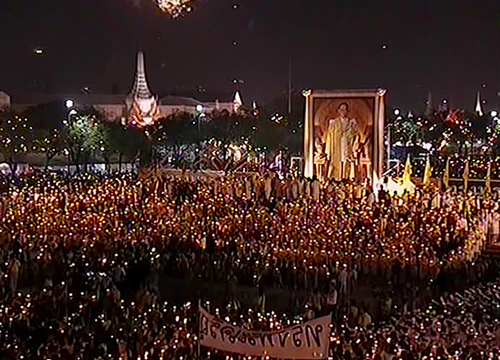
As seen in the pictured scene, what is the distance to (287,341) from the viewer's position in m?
7.39

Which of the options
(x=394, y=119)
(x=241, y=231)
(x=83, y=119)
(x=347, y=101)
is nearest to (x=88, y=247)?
(x=241, y=231)

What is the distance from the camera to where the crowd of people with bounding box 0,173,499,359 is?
9016 mm

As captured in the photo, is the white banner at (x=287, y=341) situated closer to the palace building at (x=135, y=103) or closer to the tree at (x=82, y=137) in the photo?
the tree at (x=82, y=137)

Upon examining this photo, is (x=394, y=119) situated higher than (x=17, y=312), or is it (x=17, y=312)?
(x=394, y=119)

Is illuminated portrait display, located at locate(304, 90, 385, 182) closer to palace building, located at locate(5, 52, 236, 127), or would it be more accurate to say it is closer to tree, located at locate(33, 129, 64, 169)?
tree, located at locate(33, 129, 64, 169)

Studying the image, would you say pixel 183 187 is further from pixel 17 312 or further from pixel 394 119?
pixel 394 119

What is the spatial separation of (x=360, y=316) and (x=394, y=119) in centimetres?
4590

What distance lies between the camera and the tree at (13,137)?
36.9m

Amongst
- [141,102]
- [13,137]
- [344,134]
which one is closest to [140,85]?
[141,102]

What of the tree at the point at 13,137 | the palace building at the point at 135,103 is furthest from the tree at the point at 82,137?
the palace building at the point at 135,103

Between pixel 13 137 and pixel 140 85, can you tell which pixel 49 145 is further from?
pixel 140 85

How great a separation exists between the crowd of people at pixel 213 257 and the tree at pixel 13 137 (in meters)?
17.3

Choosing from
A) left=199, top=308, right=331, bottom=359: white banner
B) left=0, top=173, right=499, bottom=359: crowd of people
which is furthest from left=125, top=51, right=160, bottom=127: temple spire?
left=199, top=308, right=331, bottom=359: white banner

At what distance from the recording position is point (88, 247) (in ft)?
45.5
